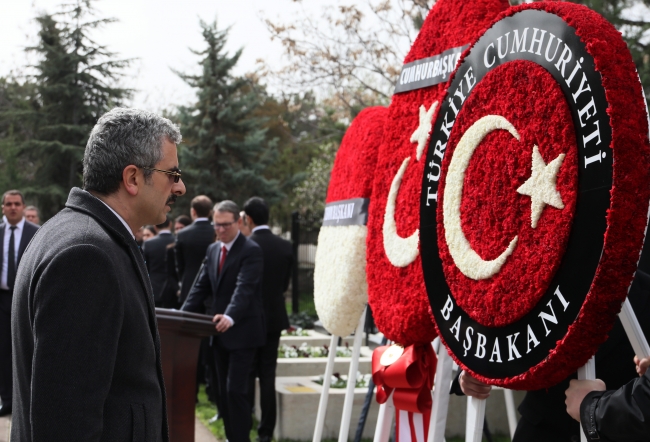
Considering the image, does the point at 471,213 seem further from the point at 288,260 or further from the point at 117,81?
the point at 117,81

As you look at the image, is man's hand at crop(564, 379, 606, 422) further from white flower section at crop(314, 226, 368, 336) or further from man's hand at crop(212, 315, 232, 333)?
man's hand at crop(212, 315, 232, 333)

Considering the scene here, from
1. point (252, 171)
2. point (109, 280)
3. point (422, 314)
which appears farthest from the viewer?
point (252, 171)

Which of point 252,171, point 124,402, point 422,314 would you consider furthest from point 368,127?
point 252,171

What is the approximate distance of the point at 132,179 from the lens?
229 cm

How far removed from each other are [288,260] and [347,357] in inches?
74.9

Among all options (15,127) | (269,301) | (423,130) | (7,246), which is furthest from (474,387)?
(15,127)

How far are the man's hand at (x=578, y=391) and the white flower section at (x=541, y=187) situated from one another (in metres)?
0.55

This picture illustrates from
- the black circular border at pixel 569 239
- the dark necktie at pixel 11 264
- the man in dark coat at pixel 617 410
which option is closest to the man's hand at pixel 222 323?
the black circular border at pixel 569 239

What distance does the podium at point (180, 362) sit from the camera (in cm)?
507

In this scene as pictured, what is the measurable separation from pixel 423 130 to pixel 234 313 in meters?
2.96

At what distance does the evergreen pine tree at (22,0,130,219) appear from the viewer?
96.6ft

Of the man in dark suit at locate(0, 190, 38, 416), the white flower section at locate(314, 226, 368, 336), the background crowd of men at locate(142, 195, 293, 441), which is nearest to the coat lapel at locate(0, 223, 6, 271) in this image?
the man in dark suit at locate(0, 190, 38, 416)

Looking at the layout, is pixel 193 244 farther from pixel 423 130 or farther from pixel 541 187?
pixel 541 187

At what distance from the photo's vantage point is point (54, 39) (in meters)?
30.0
